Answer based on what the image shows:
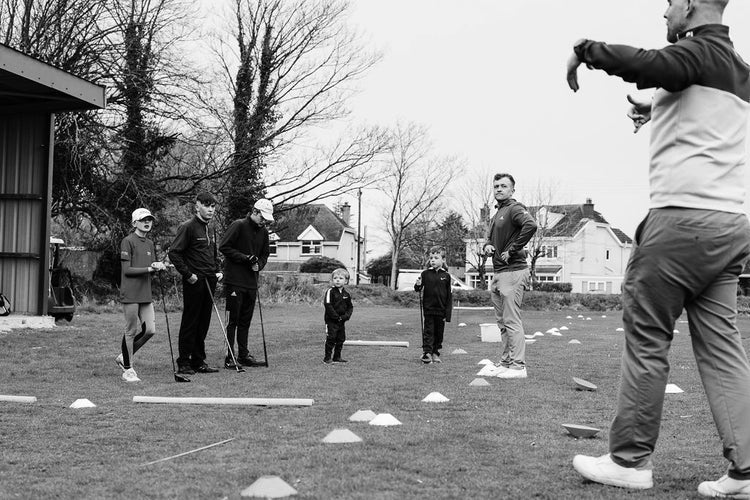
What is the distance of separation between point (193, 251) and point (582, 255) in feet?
210

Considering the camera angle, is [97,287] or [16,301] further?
[97,287]

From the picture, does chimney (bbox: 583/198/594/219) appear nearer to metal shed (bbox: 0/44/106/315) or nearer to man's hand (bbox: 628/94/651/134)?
metal shed (bbox: 0/44/106/315)

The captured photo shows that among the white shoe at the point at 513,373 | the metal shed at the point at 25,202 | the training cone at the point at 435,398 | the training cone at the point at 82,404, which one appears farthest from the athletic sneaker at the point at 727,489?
the metal shed at the point at 25,202

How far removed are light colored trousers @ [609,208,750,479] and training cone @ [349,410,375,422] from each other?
2231 mm

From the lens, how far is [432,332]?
10.3m

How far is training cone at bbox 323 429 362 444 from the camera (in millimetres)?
4789

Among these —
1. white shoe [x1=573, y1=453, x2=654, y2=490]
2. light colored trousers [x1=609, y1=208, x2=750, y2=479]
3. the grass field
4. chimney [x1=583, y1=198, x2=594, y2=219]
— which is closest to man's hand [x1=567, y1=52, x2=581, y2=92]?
light colored trousers [x1=609, y1=208, x2=750, y2=479]

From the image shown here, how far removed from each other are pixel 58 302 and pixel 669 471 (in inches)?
649

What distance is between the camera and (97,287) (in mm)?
27062

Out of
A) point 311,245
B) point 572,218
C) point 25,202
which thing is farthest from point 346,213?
point 25,202

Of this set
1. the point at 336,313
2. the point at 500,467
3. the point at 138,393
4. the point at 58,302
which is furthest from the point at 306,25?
the point at 500,467

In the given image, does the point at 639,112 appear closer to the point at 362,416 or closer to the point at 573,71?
the point at 573,71

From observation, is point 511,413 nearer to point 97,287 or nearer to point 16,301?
point 16,301

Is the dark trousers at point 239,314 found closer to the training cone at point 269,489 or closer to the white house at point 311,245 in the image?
the training cone at point 269,489
